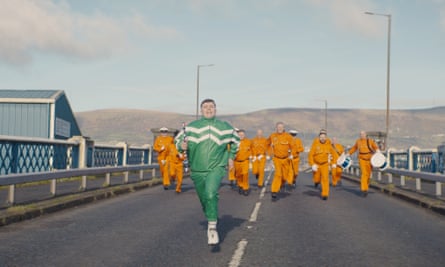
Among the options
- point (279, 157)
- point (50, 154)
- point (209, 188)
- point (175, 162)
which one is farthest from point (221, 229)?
point (50, 154)

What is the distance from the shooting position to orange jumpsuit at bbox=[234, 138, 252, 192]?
16894mm

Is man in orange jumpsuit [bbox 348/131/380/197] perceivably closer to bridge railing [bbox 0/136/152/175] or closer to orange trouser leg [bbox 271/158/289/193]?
orange trouser leg [bbox 271/158/289/193]

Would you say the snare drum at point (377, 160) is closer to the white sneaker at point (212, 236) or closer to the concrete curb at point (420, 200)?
the concrete curb at point (420, 200)

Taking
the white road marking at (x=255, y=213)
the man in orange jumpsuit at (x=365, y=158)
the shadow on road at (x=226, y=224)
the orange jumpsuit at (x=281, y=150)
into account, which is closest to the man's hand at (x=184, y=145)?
the shadow on road at (x=226, y=224)

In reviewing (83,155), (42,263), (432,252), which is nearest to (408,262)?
(432,252)

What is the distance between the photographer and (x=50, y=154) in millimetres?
19969

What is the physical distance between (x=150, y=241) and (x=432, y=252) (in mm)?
3782

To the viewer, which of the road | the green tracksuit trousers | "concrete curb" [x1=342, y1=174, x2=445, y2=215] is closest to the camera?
the road

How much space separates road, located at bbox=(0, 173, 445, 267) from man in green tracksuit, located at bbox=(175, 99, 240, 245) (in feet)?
2.65

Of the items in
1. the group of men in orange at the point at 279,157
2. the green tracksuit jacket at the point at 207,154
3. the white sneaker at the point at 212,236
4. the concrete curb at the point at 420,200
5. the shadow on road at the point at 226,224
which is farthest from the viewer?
the group of men in orange at the point at 279,157

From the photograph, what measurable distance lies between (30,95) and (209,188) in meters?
38.2

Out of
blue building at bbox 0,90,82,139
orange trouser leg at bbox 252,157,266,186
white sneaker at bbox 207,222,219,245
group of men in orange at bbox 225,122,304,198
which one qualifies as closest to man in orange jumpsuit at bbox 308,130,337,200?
group of men in orange at bbox 225,122,304,198

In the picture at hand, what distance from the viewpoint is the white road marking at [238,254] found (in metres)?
6.53

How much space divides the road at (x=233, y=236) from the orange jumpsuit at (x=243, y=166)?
3329 millimetres
